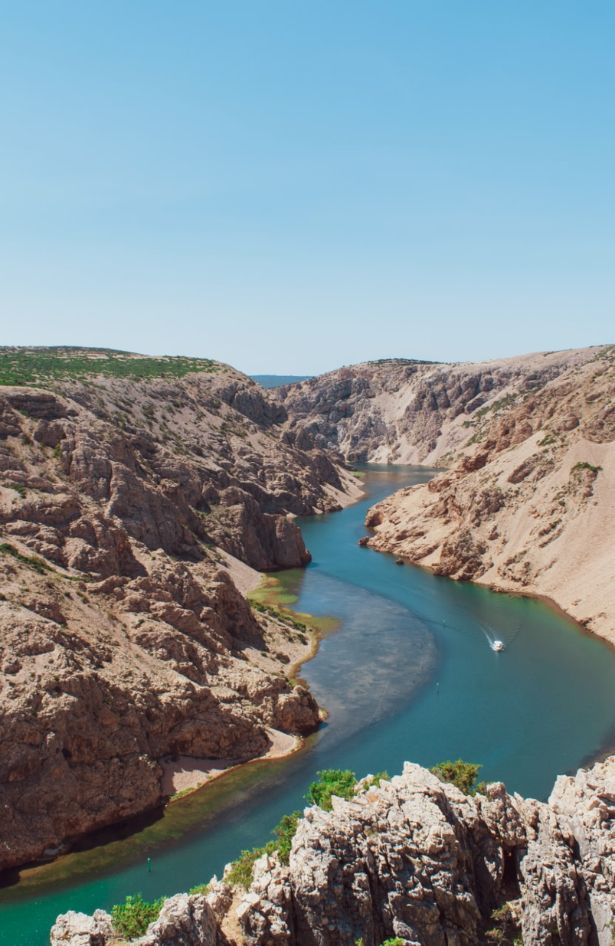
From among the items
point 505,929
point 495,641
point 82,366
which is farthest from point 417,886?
point 82,366

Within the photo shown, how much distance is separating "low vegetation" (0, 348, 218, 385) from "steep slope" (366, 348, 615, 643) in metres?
50.9

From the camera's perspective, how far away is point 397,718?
52.2 meters

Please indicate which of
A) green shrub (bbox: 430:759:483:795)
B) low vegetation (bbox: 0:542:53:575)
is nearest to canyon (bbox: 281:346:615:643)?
green shrub (bbox: 430:759:483:795)

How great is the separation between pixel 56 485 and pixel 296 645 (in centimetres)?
2266

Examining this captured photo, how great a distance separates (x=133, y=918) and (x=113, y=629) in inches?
969

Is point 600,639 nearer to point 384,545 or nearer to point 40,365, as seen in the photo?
point 384,545

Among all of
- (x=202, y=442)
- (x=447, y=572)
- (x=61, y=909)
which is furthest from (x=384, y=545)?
(x=61, y=909)

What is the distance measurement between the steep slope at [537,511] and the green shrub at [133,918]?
50.5 metres

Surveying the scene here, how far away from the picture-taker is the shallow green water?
A: 35656 millimetres

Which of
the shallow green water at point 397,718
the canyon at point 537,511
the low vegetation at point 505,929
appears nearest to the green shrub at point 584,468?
the canyon at point 537,511

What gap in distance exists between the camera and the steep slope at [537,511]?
268ft

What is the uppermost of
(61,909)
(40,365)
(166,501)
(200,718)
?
(40,365)

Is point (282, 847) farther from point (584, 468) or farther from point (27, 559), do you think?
point (584, 468)

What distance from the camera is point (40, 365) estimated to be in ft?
432
